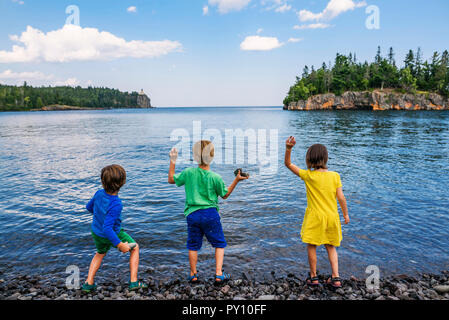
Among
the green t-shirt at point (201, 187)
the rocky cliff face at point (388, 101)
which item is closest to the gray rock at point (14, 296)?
the green t-shirt at point (201, 187)

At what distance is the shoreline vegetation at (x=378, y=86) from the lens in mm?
122875

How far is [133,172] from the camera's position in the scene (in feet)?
54.6

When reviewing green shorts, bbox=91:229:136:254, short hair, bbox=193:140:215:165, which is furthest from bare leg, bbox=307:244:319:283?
green shorts, bbox=91:229:136:254

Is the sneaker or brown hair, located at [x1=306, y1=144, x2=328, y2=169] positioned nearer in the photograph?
brown hair, located at [x1=306, y1=144, x2=328, y2=169]

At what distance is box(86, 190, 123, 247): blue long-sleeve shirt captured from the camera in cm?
448

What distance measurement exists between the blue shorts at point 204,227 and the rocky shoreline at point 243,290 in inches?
35.0

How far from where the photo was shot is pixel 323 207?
4824 millimetres

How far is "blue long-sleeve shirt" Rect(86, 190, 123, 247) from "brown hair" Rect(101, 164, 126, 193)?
135mm

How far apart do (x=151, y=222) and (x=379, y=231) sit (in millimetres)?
6958

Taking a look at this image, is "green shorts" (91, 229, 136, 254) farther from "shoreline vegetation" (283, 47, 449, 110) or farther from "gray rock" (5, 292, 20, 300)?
"shoreline vegetation" (283, 47, 449, 110)

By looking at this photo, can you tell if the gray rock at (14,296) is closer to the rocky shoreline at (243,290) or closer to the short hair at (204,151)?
the rocky shoreline at (243,290)
